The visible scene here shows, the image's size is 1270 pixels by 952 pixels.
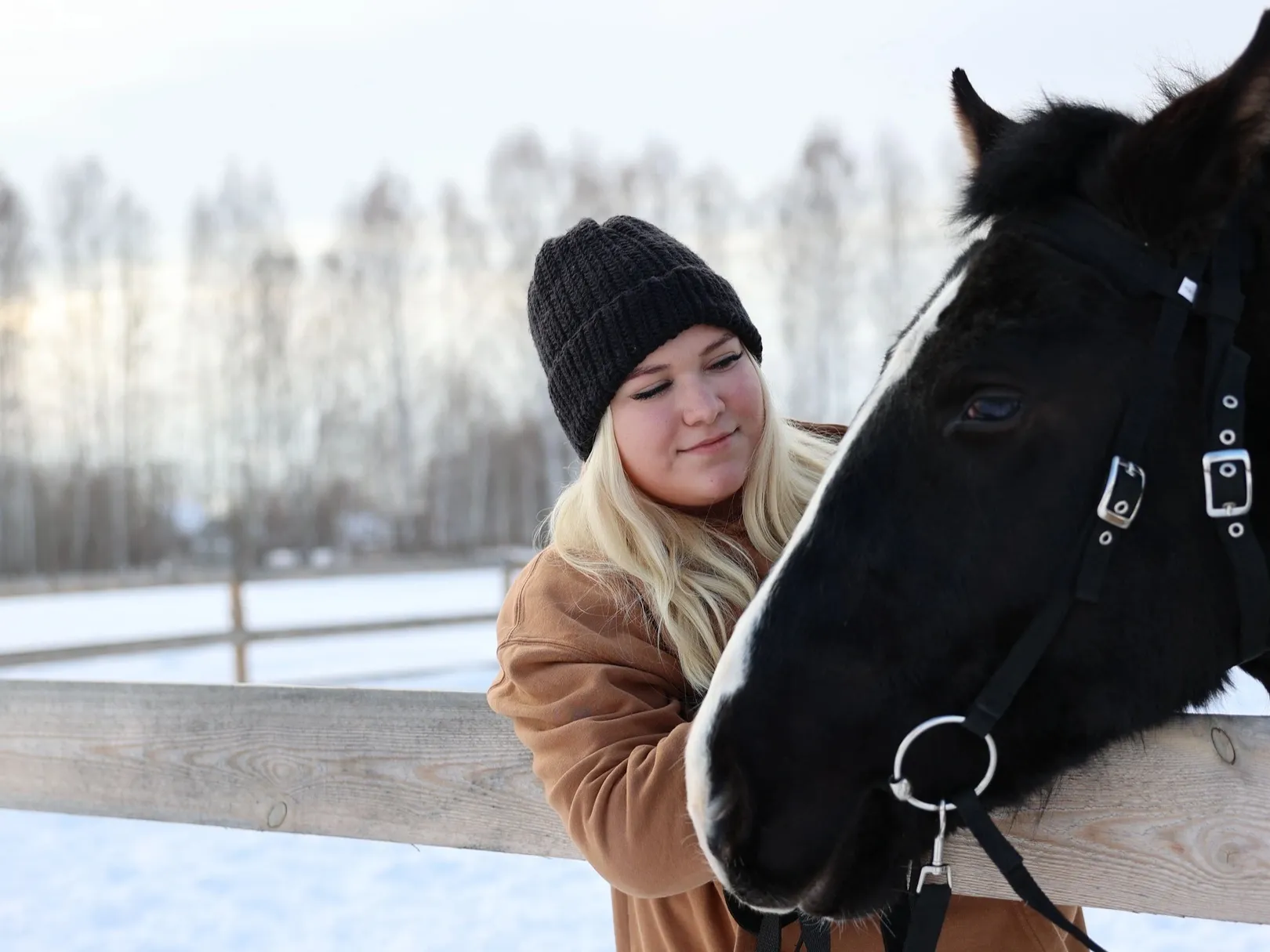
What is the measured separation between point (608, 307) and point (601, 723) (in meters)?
A: 0.77

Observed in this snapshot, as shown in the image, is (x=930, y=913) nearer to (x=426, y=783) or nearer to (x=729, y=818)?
(x=729, y=818)

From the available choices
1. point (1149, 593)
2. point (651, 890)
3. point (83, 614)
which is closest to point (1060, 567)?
point (1149, 593)

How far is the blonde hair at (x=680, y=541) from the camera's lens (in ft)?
5.66

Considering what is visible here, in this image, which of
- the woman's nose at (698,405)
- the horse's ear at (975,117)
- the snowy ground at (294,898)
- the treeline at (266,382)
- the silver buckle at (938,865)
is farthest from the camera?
the treeline at (266,382)

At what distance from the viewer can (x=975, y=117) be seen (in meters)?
1.69

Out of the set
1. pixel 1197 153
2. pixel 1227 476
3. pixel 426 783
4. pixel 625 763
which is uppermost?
pixel 1197 153

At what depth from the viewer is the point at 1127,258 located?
1.29 metres

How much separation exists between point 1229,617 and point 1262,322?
1.17ft

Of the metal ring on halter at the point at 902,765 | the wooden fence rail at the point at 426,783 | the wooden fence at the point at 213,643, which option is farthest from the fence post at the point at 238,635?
the metal ring on halter at the point at 902,765

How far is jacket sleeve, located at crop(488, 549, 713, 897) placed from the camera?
1.41 meters

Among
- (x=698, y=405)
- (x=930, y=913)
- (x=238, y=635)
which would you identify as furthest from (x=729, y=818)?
(x=238, y=635)

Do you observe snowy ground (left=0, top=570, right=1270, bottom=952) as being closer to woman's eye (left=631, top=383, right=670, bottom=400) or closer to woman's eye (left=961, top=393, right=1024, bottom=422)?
woman's eye (left=631, top=383, right=670, bottom=400)

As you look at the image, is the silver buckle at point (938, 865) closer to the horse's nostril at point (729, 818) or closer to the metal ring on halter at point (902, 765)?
the metal ring on halter at point (902, 765)

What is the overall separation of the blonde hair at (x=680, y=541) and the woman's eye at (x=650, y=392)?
0.08 metres
